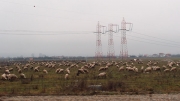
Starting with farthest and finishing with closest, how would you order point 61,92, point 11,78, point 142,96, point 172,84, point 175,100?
point 11,78 → point 172,84 → point 61,92 → point 142,96 → point 175,100

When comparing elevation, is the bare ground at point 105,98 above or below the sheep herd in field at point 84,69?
below

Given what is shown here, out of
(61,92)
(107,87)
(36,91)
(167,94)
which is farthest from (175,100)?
(36,91)

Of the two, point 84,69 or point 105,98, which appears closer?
point 105,98

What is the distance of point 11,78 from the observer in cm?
2692

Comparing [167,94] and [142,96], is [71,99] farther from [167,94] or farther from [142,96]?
[167,94]

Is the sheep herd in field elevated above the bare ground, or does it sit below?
above

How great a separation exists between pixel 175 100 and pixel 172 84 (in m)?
6.26

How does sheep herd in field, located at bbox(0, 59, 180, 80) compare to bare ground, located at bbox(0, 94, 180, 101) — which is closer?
bare ground, located at bbox(0, 94, 180, 101)

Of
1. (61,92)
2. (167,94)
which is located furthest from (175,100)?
(61,92)

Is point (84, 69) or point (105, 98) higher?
point (84, 69)

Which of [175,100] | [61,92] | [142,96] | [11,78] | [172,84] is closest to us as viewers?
[175,100]

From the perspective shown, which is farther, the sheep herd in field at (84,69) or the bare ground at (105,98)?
the sheep herd in field at (84,69)

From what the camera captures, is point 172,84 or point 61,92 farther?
point 172,84

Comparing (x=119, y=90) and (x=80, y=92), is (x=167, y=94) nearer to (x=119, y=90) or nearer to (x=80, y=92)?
(x=119, y=90)
